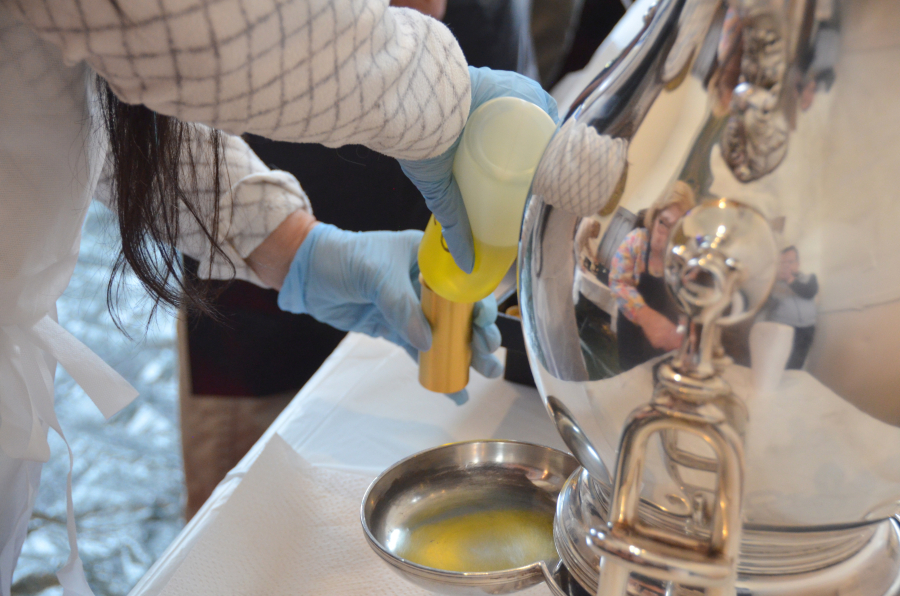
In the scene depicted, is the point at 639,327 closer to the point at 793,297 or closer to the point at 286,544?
the point at 793,297

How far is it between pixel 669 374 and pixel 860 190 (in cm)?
8

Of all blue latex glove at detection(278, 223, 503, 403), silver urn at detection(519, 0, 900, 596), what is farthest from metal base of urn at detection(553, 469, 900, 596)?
blue latex glove at detection(278, 223, 503, 403)

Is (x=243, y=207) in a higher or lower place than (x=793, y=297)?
lower

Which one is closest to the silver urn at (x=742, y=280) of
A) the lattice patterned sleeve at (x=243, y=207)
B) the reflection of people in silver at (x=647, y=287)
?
the reflection of people in silver at (x=647, y=287)

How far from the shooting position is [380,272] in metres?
0.58

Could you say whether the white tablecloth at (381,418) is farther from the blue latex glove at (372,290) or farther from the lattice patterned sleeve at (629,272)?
the lattice patterned sleeve at (629,272)

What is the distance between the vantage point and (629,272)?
0.23 meters

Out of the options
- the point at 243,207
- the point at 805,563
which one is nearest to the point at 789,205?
the point at 805,563

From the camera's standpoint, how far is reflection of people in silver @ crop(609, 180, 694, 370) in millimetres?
217

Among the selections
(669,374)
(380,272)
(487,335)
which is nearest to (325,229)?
(380,272)

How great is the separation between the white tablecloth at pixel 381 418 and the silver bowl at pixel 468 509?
13 cm

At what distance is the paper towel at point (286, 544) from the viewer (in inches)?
16.0

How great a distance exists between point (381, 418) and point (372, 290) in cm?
11

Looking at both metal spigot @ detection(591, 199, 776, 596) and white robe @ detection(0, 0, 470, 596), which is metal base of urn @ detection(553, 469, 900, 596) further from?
white robe @ detection(0, 0, 470, 596)
